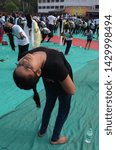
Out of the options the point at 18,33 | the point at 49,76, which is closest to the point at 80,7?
the point at 18,33

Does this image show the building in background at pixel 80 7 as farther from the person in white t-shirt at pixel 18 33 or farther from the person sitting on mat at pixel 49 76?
the person sitting on mat at pixel 49 76

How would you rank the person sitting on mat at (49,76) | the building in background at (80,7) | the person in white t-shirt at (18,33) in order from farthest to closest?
the building in background at (80,7) < the person in white t-shirt at (18,33) < the person sitting on mat at (49,76)

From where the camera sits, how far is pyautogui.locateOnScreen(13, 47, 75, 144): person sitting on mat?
2.95 m

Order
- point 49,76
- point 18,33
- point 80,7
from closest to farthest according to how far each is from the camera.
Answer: point 49,76 < point 18,33 < point 80,7

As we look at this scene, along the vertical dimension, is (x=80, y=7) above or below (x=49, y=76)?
below

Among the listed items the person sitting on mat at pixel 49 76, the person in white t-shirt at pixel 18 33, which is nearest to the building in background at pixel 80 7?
the person in white t-shirt at pixel 18 33

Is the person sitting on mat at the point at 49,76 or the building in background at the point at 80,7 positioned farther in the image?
the building in background at the point at 80,7

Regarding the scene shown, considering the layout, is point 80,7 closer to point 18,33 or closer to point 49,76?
point 18,33

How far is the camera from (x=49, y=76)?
3535 mm

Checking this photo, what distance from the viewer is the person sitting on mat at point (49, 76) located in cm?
295

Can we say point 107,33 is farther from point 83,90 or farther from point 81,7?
point 81,7

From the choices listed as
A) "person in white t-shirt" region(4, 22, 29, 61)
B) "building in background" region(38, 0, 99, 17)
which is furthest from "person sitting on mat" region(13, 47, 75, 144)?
"building in background" region(38, 0, 99, 17)

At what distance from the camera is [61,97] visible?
392 cm

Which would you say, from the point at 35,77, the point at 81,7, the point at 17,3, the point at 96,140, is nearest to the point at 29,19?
the point at 96,140
